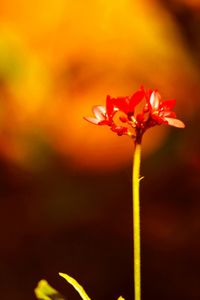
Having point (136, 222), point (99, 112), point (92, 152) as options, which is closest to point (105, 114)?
point (99, 112)

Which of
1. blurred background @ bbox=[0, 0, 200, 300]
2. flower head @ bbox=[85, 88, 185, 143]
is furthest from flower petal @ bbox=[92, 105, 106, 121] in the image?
blurred background @ bbox=[0, 0, 200, 300]

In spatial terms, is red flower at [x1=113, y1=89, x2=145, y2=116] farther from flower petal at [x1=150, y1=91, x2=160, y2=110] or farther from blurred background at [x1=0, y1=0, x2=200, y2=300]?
blurred background at [x1=0, y1=0, x2=200, y2=300]

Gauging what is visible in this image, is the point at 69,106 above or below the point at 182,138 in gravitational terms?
above

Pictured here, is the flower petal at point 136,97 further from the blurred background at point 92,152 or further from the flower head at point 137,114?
the blurred background at point 92,152

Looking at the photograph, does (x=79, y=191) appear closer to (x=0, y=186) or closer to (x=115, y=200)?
(x=115, y=200)

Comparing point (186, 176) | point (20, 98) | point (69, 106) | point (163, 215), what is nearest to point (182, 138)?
point (186, 176)

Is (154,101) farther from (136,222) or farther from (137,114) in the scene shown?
(136,222)
